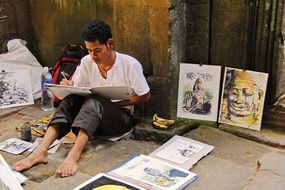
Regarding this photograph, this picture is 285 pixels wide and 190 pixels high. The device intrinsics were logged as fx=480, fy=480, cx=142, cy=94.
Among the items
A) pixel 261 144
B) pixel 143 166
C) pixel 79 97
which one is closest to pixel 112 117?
pixel 79 97

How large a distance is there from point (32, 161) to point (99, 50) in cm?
84

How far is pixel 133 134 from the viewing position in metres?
3.54

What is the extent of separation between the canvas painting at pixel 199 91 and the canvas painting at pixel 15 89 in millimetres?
1453

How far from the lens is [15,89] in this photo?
4.30 metres

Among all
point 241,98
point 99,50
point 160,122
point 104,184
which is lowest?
point 104,184

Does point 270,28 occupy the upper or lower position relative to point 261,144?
upper

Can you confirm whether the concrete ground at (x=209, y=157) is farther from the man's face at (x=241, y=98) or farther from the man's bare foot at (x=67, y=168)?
the man's face at (x=241, y=98)

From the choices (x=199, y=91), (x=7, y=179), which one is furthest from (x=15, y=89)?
(x=7, y=179)

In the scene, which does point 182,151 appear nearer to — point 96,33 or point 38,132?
point 96,33

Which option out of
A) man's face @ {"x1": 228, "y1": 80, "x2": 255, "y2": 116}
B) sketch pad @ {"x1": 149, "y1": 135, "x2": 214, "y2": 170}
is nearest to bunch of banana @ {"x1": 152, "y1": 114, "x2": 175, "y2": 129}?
sketch pad @ {"x1": 149, "y1": 135, "x2": 214, "y2": 170}

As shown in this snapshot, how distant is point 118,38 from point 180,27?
494 millimetres

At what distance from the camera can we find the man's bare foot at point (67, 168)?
9.63 feet

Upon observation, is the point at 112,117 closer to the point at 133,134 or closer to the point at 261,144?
the point at 133,134

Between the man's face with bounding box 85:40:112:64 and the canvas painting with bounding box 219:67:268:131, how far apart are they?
0.90 metres
